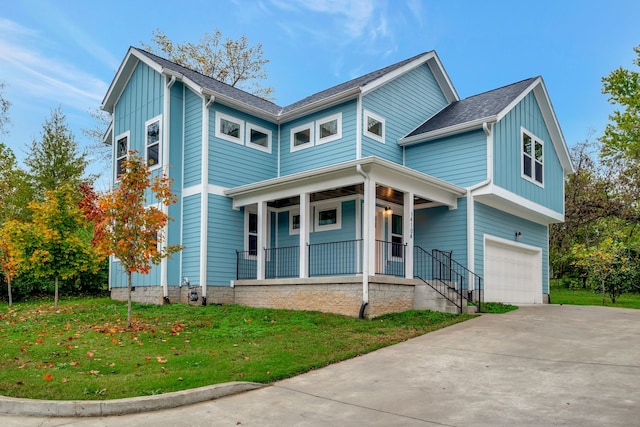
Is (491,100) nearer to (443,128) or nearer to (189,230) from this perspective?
(443,128)

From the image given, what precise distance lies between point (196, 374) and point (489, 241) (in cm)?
1075

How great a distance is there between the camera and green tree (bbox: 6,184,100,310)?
12.8 m

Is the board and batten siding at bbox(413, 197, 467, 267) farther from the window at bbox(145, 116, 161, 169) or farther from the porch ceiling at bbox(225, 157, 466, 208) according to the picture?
the window at bbox(145, 116, 161, 169)

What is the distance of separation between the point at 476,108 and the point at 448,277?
544 centimetres

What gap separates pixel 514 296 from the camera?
16812 millimetres

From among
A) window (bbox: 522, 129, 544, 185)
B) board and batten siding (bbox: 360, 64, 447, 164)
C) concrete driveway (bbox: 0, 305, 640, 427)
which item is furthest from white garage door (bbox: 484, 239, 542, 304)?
concrete driveway (bbox: 0, 305, 640, 427)

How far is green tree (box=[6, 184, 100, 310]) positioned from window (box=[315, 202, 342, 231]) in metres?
6.17

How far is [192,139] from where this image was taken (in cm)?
1540

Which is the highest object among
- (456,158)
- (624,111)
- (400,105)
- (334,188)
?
(624,111)

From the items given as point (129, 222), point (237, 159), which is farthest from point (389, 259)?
point (129, 222)

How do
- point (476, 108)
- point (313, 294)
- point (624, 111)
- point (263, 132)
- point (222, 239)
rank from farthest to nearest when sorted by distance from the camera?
point (624, 111) → point (263, 132) → point (476, 108) → point (222, 239) → point (313, 294)

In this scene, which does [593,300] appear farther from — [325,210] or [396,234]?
[325,210]

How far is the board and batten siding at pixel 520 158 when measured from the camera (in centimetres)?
1516

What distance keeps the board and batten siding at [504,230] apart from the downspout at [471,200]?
22cm
